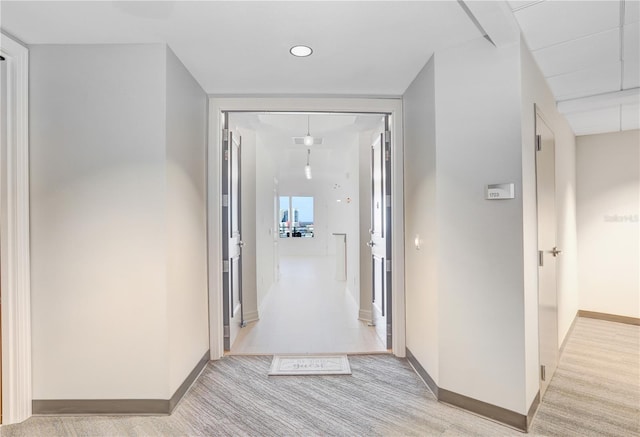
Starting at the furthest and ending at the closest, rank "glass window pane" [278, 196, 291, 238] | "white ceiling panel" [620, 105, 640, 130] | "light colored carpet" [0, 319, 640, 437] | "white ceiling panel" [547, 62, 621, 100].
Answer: "glass window pane" [278, 196, 291, 238]
"white ceiling panel" [620, 105, 640, 130]
"white ceiling panel" [547, 62, 621, 100]
"light colored carpet" [0, 319, 640, 437]

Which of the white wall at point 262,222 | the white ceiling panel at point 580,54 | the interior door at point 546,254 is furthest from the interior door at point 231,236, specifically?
the white ceiling panel at point 580,54

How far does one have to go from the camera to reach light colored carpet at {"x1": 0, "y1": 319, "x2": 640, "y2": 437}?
6.98 ft

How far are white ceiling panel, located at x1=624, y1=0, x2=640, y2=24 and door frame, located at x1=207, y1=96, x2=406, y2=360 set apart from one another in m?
1.57

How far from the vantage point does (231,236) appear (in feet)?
11.7

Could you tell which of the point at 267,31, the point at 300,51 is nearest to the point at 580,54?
the point at 300,51

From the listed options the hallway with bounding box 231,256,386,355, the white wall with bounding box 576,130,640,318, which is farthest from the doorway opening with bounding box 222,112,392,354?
the white wall with bounding box 576,130,640,318

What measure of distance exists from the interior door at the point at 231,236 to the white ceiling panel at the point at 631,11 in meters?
2.99

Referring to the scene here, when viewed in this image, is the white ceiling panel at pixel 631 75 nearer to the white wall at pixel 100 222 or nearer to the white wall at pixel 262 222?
the white wall at pixel 100 222

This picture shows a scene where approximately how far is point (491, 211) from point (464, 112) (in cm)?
69

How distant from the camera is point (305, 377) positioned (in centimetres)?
282

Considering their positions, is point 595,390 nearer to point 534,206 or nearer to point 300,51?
point 534,206

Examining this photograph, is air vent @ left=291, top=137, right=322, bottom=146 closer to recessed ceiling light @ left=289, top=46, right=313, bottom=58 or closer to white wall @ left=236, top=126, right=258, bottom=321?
white wall @ left=236, top=126, right=258, bottom=321

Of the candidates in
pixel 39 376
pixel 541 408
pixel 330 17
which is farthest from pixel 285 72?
pixel 541 408

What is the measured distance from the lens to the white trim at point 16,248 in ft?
7.11
